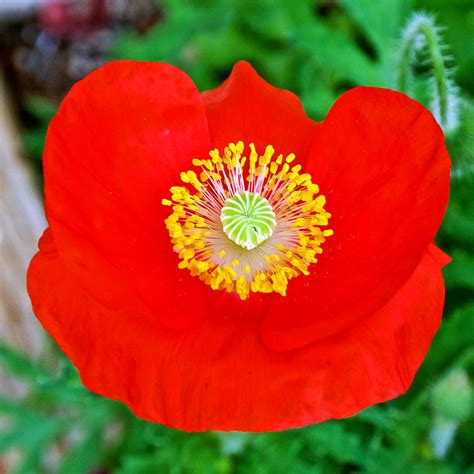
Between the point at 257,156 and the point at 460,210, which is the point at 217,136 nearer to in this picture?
the point at 257,156

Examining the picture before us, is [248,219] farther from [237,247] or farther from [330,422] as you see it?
[330,422]

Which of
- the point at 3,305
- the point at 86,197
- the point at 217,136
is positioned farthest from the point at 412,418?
the point at 3,305

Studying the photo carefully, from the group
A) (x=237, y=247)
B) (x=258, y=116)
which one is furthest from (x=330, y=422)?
(x=258, y=116)

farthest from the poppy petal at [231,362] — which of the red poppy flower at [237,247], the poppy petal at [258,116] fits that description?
the poppy petal at [258,116]

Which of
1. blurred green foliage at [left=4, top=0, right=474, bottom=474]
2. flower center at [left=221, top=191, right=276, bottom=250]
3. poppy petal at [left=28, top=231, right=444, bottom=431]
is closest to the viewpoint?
poppy petal at [left=28, top=231, right=444, bottom=431]

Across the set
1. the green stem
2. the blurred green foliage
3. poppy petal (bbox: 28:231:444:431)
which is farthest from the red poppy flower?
the blurred green foliage

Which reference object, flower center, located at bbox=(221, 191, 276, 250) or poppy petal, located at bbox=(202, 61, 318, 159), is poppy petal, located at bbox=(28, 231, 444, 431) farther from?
poppy petal, located at bbox=(202, 61, 318, 159)

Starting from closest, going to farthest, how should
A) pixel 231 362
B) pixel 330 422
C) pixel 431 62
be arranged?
pixel 231 362
pixel 431 62
pixel 330 422
